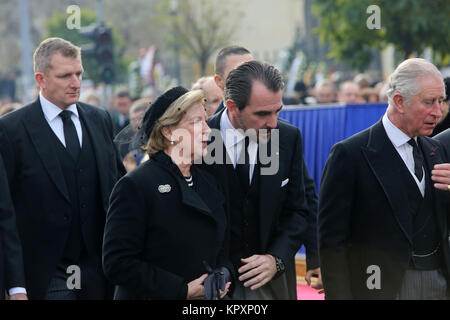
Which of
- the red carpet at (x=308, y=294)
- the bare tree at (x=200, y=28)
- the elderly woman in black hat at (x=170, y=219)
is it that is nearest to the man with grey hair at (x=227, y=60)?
the elderly woman in black hat at (x=170, y=219)

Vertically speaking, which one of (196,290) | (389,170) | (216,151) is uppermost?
(216,151)

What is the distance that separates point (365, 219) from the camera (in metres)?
4.76

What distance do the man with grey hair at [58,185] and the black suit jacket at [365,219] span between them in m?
1.66

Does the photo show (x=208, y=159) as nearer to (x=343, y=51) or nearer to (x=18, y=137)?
(x=18, y=137)

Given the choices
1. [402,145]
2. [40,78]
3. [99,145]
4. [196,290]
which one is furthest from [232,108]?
[40,78]

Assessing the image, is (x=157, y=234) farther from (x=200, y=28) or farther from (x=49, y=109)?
(x=200, y=28)

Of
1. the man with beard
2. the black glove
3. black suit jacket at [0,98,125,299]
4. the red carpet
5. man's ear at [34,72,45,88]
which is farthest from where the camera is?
the red carpet

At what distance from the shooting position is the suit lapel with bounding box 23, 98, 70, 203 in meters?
5.63

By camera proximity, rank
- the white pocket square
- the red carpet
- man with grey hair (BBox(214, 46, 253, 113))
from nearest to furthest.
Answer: the white pocket square → man with grey hair (BBox(214, 46, 253, 113)) → the red carpet

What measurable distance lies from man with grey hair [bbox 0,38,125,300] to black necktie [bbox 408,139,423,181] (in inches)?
81.4

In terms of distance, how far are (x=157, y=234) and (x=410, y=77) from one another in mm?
1641

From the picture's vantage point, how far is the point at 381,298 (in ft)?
15.5

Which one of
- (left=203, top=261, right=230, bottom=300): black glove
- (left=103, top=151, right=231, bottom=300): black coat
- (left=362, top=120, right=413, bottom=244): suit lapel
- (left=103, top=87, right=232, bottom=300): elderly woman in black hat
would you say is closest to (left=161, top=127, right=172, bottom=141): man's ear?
(left=103, top=87, right=232, bottom=300): elderly woman in black hat

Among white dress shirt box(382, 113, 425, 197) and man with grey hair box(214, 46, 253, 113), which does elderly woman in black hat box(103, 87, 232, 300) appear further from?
man with grey hair box(214, 46, 253, 113)
